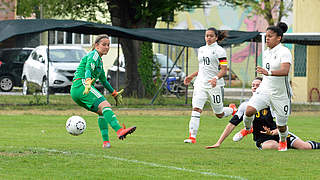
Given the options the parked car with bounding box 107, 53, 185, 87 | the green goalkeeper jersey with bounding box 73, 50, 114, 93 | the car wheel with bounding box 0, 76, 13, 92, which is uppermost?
the green goalkeeper jersey with bounding box 73, 50, 114, 93

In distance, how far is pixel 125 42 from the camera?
29.4 metres

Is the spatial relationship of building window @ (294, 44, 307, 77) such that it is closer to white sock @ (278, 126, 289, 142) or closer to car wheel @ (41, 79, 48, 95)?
car wheel @ (41, 79, 48, 95)

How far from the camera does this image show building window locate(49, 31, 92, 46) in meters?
50.7

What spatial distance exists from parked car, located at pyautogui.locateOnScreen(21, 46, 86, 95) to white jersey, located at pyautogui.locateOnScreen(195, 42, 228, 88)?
48.3 ft

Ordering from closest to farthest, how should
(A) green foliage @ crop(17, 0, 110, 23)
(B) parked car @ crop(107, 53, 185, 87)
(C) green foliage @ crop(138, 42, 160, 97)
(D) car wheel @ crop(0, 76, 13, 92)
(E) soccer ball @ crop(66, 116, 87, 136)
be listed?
(E) soccer ball @ crop(66, 116, 87, 136) → (C) green foliage @ crop(138, 42, 160, 97) → (A) green foliage @ crop(17, 0, 110, 23) → (B) parked car @ crop(107, 53, 185, 87) → (D) car wheel @ crop(0, 76, 13, 92)

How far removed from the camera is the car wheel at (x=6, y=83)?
29484 millimetres

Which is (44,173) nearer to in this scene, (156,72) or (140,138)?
(140,138)

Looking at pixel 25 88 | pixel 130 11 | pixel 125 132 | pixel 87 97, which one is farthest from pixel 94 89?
pixel 130 11

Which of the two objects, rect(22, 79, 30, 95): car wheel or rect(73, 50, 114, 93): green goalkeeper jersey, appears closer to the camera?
rect(73, 50, 114, 93): green goalkeeper jersey

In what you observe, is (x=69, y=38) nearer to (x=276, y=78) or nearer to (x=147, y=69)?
(x=147, y=69)

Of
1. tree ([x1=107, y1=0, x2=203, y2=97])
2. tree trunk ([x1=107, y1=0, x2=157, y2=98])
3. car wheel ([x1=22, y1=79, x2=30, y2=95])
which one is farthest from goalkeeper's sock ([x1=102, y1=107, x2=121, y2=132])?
tree trunk ([x1=107, y1=0, x2=157, y2=98])

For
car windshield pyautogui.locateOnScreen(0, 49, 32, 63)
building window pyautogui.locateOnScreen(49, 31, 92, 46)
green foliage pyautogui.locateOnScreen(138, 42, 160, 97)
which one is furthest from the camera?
building window pyautogui.locateOnScreen(49, 31, 92, 46)

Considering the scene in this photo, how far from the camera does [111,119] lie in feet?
36.0

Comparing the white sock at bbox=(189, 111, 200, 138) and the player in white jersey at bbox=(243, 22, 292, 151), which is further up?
the player in white jersey at bbox=(243, 22, 292, 151)
